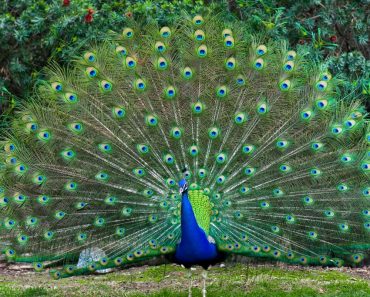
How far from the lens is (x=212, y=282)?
295 inches

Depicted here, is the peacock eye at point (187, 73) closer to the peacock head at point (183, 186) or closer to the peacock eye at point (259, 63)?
the peacock eye at point (259, 63)

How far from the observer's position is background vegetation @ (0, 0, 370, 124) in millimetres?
8242

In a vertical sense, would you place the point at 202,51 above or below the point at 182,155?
above

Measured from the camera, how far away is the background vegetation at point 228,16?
27.0 feet

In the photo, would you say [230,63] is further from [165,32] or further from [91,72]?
[91,72]

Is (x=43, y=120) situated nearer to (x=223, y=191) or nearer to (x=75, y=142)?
(x=75, y=142)

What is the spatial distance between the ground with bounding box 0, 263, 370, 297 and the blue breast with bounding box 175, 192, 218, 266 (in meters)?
0.66

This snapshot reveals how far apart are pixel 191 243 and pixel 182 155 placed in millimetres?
844

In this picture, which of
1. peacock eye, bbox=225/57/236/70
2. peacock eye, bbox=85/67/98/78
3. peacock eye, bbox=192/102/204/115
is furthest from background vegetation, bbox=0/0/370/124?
peacock eye, bbox=192/102/204/115

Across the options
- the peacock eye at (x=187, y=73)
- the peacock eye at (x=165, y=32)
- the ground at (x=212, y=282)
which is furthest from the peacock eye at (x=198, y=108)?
the ground at (x=212, y=282)

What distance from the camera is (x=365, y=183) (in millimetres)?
6426

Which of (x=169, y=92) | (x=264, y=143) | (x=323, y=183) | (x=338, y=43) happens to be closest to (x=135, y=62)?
(x=169, y=92)

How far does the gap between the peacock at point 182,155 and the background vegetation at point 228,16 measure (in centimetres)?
174

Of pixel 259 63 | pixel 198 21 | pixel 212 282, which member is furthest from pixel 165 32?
pixel 212 282
